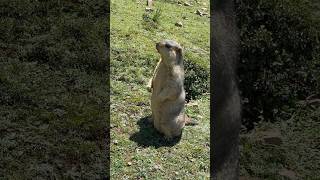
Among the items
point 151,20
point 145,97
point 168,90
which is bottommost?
point 145,97

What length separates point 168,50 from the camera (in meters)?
9.75

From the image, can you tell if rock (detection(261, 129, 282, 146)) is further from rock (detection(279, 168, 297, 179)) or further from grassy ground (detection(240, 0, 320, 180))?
rock (detection(279, 168, 297, 179))

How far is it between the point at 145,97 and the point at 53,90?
2031 mm

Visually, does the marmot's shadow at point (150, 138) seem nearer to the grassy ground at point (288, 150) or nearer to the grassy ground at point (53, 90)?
the grassy ground at point (53, 90)

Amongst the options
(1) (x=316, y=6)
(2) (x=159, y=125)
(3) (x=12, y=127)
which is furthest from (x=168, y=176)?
(1) (x=316, y=6)

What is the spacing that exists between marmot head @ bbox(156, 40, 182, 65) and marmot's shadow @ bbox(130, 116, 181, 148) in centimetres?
166

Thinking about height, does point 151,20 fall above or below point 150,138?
above

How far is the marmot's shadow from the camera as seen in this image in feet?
34.8

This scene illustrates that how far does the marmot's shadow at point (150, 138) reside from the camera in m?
10.6

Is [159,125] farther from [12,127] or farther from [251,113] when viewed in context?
[251,113]

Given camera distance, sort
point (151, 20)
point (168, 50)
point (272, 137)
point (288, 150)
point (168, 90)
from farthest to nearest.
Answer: point (151, 20) → point (272, 137) → point (288, 150) → point (168, 90) → point (168, 50)

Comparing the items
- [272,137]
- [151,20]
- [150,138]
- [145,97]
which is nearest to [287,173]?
[272,137]

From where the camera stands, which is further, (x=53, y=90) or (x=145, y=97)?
(x=145, y=97)

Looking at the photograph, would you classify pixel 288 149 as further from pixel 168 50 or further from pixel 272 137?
pixel 168 50
